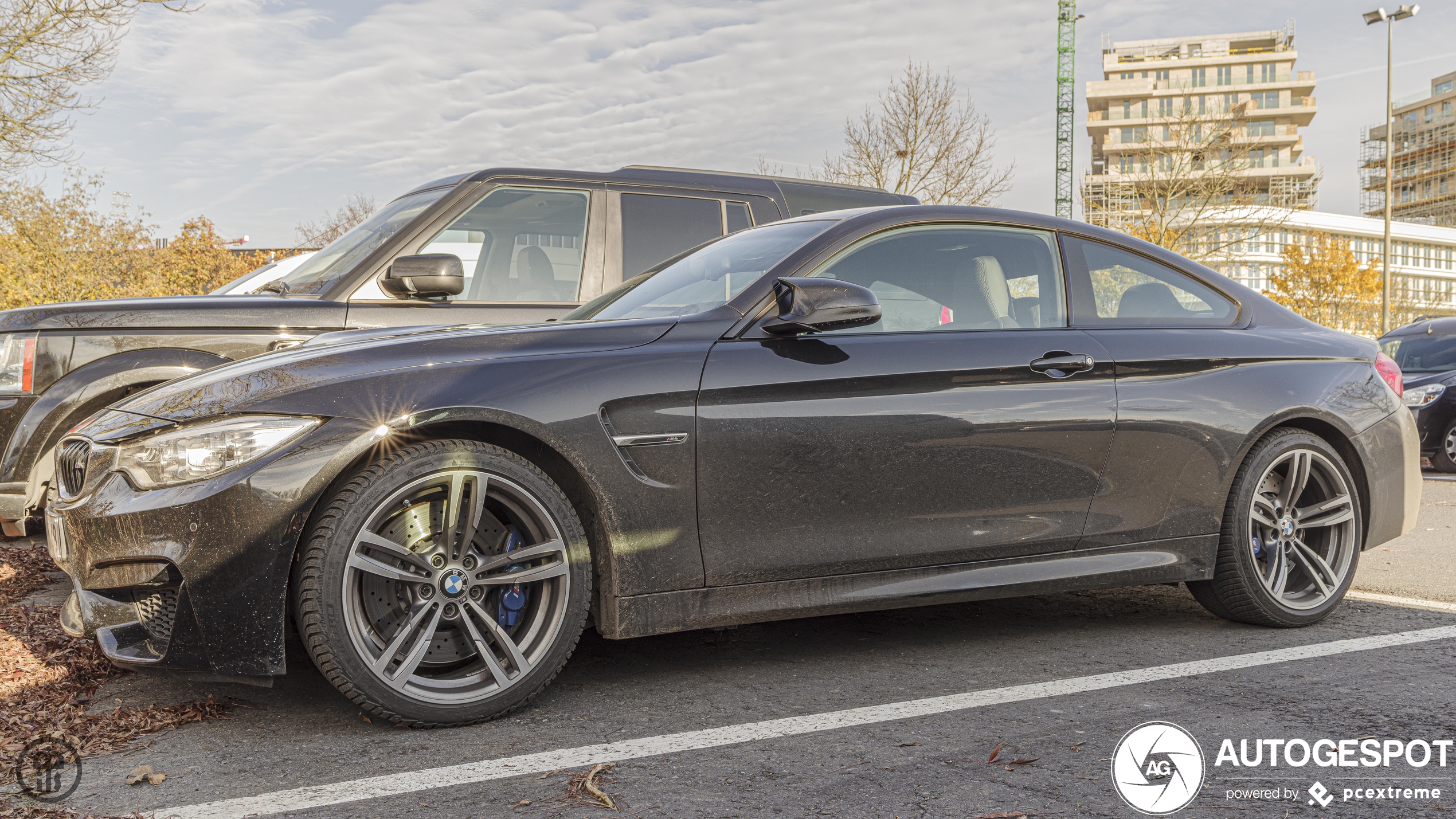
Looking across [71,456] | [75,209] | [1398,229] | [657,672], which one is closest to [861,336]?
[657,672]

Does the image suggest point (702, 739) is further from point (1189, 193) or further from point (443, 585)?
point (1189, 193)

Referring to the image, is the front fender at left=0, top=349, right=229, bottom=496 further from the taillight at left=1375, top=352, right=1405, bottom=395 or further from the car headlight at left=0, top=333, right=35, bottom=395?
the taillight at left=1375, top=352, right=1405, bottom=395

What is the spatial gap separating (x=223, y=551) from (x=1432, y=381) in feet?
40.8

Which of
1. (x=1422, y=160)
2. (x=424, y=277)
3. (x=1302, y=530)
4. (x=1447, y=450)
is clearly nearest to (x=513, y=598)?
(x=424, y=277)

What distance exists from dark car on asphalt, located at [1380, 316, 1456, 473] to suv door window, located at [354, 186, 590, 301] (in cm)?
861

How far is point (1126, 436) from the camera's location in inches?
148

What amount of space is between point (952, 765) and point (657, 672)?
1223 mm

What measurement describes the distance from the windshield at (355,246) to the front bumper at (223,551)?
2.32 meters

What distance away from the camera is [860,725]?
9.66 feet

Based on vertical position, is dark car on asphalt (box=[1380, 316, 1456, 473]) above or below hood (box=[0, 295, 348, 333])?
below

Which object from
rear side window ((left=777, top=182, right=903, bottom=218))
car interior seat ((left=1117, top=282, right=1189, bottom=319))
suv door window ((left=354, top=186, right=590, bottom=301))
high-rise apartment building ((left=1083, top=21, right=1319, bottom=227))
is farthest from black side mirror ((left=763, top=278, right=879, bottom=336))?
high-rise apartment building ((left=1083, top=21, right=1319, bottom=227))

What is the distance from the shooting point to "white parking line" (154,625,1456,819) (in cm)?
244

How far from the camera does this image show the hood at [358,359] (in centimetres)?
290

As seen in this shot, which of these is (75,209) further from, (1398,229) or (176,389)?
(1398,229)
